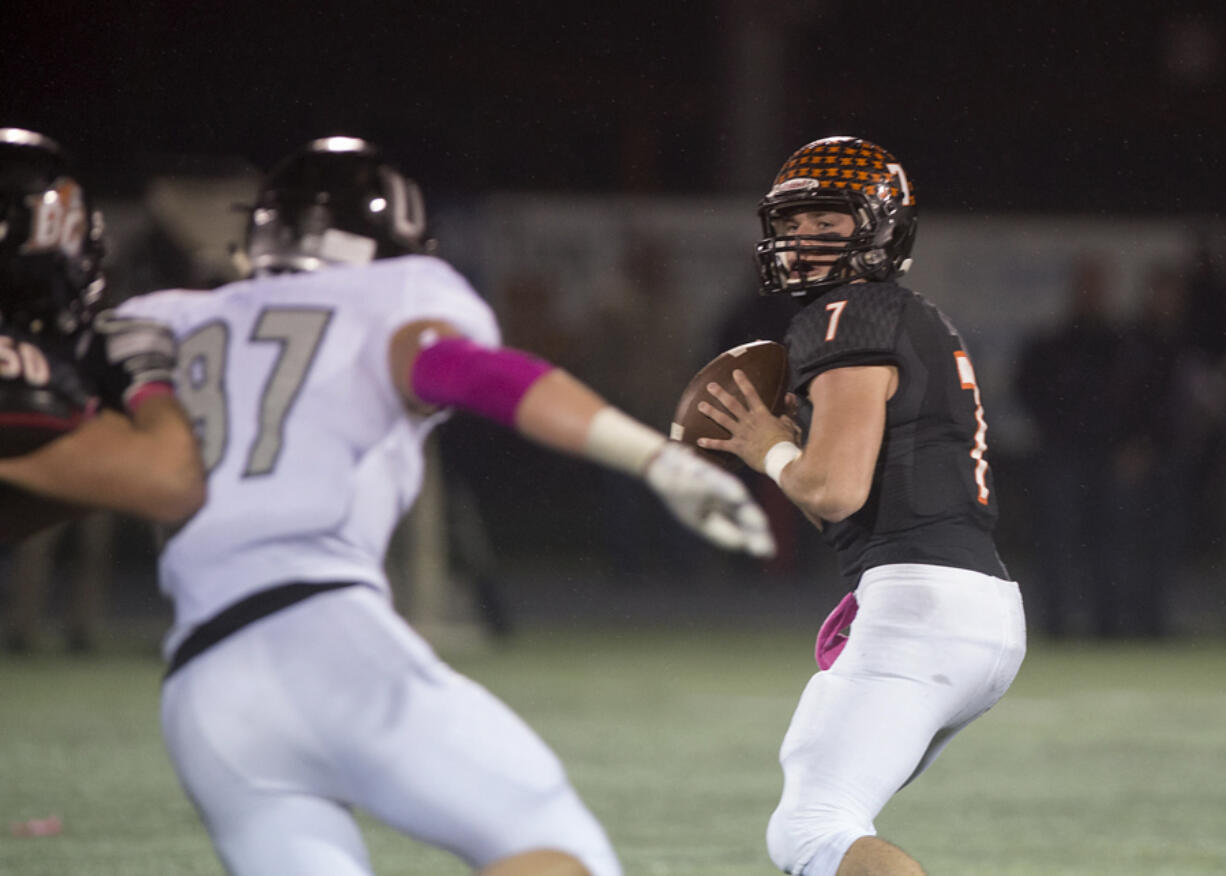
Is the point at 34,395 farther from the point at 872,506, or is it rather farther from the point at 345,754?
the point at 872,506

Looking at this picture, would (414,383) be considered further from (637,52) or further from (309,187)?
(637,52)

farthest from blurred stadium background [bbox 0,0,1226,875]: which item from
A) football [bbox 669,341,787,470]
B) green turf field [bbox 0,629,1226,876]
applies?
football [bbox 669,341,787,470]

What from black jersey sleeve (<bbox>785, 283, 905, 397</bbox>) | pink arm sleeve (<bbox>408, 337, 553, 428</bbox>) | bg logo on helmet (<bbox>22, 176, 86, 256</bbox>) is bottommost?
black jersey sleeve (<bbox>785, 283, 905, 397</bbox>)

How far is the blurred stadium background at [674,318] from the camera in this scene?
6246mm

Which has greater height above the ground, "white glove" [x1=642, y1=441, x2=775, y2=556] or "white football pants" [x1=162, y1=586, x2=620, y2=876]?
"white glove" [x1=642, y1=441, x2=775, y2=556]

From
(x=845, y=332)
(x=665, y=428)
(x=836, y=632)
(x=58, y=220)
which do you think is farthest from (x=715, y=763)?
(x=665, y=428)

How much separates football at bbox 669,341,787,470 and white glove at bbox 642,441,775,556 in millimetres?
1155

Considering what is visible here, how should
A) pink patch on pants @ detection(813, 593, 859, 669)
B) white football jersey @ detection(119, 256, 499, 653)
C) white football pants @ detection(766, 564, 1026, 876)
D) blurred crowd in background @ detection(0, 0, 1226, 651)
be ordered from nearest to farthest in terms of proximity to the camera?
white football jersey @ detection(119, 256, 499, 653), white football pants @ detection(766, 564, 1026, 876), pink patch on pants @ detection(813, 593, 859, 669), blurred crowd in background @ detection(0, 0, 1226, 651)

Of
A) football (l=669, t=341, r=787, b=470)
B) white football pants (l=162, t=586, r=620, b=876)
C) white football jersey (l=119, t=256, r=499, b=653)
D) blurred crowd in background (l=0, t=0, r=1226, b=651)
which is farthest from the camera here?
blurred crowd in background (l=0, t=0, r=1226, b=651)

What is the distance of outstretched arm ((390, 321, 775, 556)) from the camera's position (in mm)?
2553

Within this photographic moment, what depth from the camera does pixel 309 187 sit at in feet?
9.73

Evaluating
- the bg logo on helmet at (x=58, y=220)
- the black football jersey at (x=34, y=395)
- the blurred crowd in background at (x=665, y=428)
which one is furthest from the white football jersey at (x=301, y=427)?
the blurred crowd in background at (x=665, y=428)

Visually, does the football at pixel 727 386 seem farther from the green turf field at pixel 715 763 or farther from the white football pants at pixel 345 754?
the green turf field at pixel 715 763

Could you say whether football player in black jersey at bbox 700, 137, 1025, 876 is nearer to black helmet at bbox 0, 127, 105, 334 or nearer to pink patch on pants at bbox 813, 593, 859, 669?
pink patch on pants at bbox 813, 593, 859, 669
